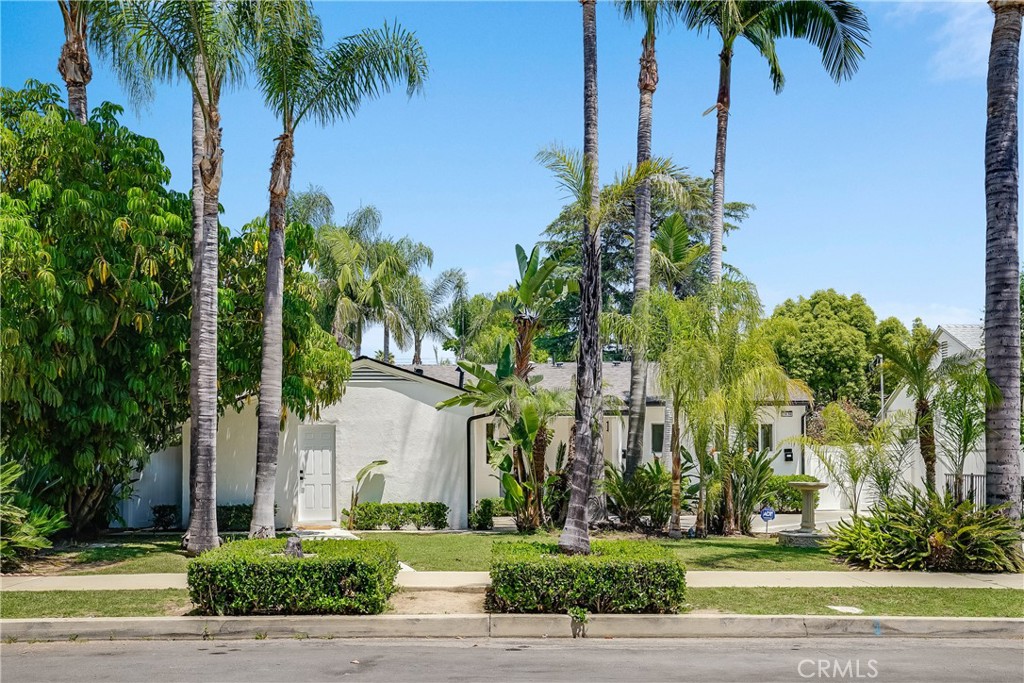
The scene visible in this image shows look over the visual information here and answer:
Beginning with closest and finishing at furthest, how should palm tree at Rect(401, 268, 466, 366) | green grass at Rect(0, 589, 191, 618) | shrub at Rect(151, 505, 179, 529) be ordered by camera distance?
green grass at Rect(0, 589, 191, 618), shrub at Rect(151, 505, 179, 529), palm tree at Rect(401, 268, 466, 366)

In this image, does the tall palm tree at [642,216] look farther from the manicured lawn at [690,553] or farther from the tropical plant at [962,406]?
the tropical plant at [962,406]

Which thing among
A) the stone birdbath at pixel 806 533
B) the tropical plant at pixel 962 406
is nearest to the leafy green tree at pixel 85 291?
the stone birdbath at pixel 806 533

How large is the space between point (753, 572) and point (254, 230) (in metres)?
10.7

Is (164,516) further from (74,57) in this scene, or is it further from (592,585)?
(592,585)

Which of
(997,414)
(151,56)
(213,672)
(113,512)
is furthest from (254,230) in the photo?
(997,414)

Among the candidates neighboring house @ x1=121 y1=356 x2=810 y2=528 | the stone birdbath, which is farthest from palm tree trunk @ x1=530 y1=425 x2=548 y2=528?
the stone birdbath

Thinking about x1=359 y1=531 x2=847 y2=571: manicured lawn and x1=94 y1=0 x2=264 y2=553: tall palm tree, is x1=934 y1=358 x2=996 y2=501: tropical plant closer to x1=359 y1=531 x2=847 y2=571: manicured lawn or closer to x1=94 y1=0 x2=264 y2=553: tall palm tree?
x1=359 y1=531 x2=847 y2=571: manicured lawn

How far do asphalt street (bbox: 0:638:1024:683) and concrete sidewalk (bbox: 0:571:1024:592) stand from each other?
2.19 m

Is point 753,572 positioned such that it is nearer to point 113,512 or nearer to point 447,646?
point 447,646

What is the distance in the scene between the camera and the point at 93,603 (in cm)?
1005

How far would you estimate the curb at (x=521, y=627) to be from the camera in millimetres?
9156

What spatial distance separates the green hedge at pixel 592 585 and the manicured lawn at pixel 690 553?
10.4 ft

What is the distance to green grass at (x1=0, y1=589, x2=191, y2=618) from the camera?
962 cm

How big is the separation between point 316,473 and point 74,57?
950 centimetres
